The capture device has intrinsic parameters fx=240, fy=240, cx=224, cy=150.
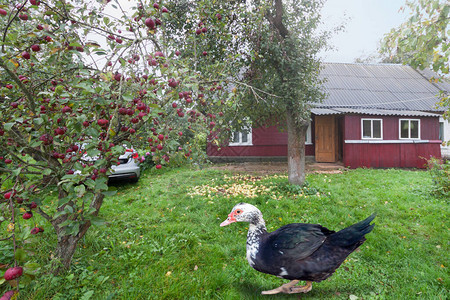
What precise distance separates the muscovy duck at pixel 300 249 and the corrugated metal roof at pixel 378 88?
13.9m

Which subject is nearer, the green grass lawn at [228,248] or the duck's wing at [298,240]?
the duck's wing at [298,240]

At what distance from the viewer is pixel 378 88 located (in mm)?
17047

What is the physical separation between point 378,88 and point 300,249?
18.9 meters

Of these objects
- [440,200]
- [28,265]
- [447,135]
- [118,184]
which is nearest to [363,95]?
[447,135]

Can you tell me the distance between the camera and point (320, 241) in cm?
203

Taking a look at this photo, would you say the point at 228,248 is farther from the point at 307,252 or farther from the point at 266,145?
the point at 266,145

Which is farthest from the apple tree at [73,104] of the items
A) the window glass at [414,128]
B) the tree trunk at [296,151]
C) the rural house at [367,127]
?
the window glass at [414,128]

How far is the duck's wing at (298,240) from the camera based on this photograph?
6.48 ft

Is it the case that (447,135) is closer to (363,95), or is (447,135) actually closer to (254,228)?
(363,95)

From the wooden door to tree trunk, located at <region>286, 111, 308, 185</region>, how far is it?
7.71m

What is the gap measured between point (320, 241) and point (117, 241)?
320 cm

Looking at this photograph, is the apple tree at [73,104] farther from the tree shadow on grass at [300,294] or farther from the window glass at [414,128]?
Answer: the window glass at [414,128]

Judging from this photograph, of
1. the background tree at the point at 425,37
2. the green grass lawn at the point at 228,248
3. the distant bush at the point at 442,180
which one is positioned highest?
the background tree at the point at 425,37

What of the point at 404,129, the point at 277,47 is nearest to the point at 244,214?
the point at 277,47
